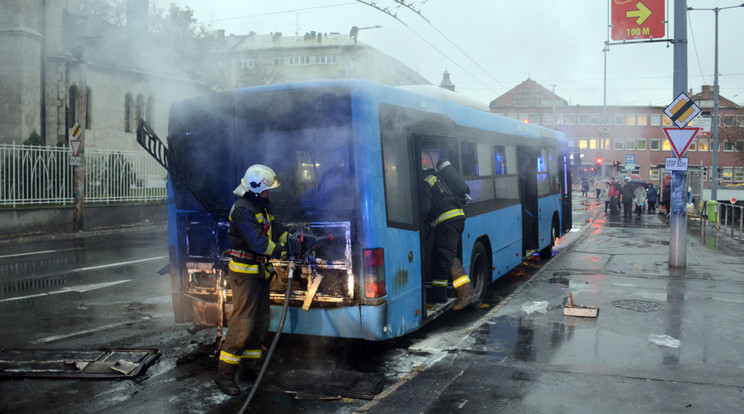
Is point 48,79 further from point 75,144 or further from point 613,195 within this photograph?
point 613,195

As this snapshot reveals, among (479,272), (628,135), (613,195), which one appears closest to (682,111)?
(479,272)

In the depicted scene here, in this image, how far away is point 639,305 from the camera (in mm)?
7973

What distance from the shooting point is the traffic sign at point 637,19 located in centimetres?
1220

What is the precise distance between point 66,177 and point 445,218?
51.5 ft

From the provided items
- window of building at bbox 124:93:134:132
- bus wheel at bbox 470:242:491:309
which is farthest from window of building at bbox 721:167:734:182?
bus wheel at bbox 470:242:491:309

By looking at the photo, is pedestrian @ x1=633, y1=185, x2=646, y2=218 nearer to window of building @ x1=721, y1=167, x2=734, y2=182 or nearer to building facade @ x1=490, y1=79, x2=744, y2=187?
building facade @ x1=490, y1=79, x2=744, y2=187

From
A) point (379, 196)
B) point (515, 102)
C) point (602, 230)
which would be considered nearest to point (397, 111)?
point (379, 196)

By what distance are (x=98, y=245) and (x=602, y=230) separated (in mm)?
15169

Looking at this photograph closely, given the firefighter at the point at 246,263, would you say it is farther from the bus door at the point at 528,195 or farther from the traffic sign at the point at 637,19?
the traffic sign at the point at 637,19

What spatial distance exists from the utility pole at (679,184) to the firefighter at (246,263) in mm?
8914

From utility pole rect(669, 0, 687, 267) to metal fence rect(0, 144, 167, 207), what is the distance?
54.3 ft

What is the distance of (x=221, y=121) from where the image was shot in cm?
578

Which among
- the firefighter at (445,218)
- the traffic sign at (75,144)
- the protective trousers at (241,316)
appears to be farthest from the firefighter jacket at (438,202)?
the traffic sign at (75,144)

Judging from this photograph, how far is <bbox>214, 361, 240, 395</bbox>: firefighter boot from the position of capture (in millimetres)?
4805
